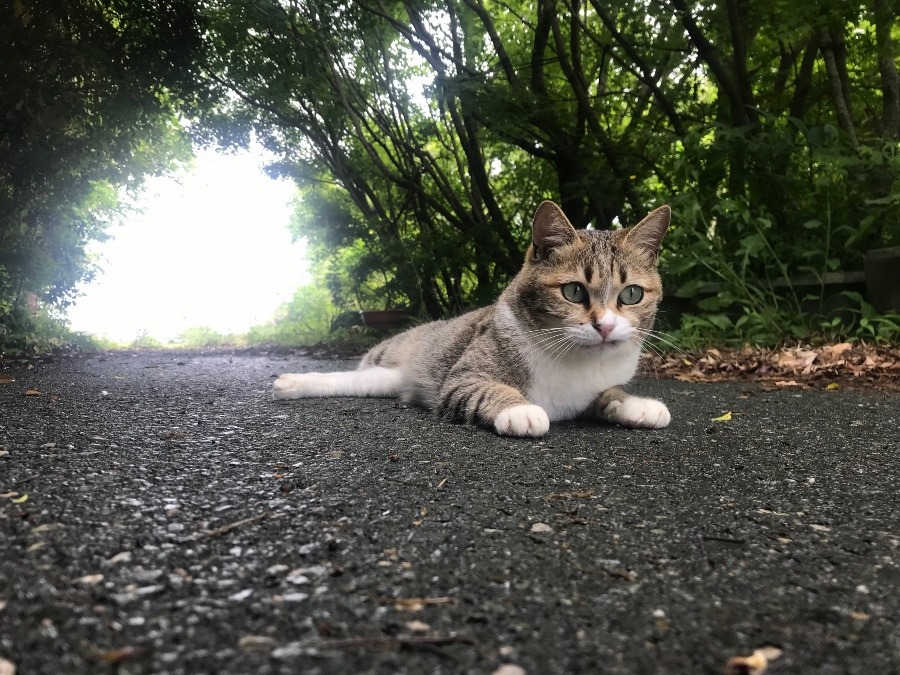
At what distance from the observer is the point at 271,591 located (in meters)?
0.99

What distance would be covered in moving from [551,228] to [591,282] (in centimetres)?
34

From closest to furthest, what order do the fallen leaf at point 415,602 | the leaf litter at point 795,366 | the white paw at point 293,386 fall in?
the fallen leaf at point 415,602 < the white paw at point 293,386 < the leaf litter at point 795,366

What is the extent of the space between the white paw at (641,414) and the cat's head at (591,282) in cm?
29

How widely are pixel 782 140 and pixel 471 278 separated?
15.6 ft

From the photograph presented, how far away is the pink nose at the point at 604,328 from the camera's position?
244 centimetres

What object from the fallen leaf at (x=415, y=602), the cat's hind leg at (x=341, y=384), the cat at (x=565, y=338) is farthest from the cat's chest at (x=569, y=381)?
the fallen leaf at (x=415, y=602)

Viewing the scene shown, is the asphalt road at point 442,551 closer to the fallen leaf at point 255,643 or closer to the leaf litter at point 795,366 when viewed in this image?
the fallen leaf at point 255,643

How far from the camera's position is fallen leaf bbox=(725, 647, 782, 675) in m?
0.81

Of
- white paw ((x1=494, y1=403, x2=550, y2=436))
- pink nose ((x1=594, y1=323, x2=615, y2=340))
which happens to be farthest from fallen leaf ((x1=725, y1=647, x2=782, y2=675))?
pink nose ((x1=594, y1=323, x2=615, y2=340))

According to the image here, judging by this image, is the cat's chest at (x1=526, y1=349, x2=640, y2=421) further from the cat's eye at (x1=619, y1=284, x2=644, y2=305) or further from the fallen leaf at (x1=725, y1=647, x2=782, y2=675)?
the fallen leaf at (x1=725, y1=647, x2=782, y2=675)

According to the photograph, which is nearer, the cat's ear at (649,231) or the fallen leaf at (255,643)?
the fallen leaf at (255,643)

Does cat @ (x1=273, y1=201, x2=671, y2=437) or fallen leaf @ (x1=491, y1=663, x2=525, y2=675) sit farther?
cat @ (x1=273, y1=201, x2=671, y2=437)

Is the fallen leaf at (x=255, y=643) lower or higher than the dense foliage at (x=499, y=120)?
lower

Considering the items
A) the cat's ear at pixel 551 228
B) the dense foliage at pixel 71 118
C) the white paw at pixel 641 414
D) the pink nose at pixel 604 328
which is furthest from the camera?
the dense foliage at pixel 71 118
